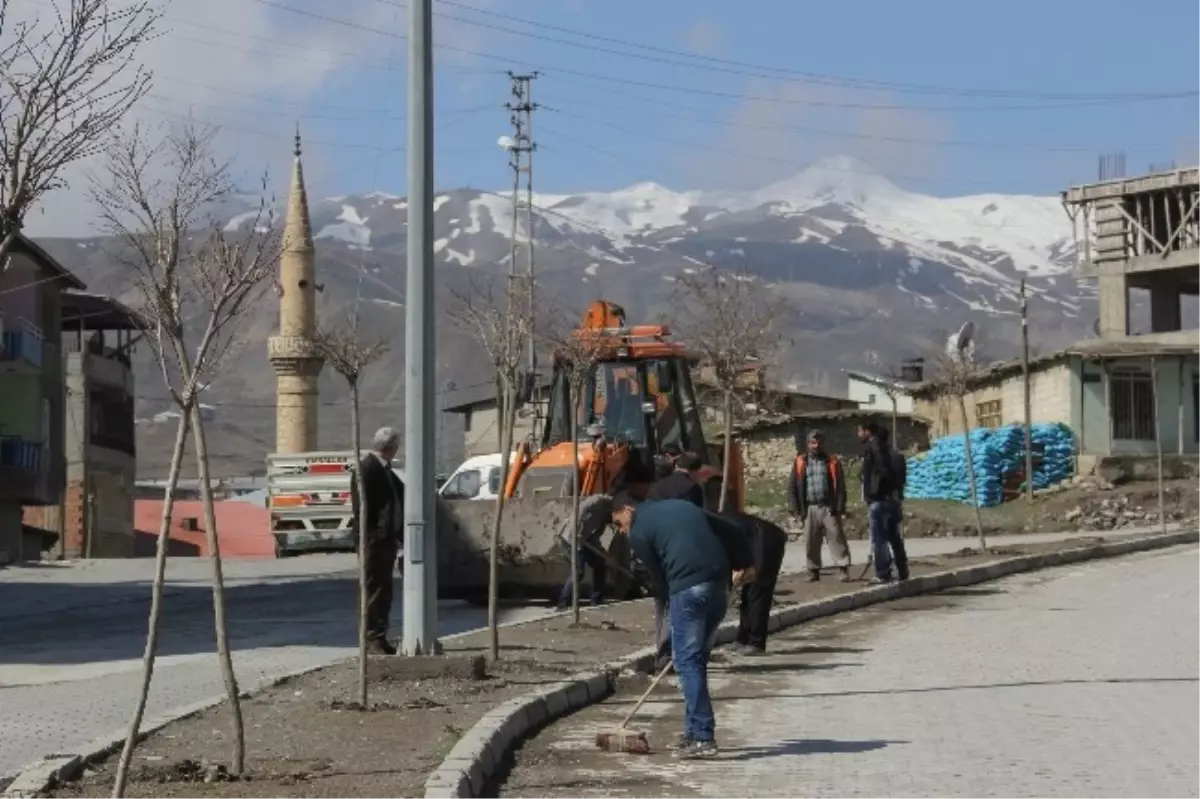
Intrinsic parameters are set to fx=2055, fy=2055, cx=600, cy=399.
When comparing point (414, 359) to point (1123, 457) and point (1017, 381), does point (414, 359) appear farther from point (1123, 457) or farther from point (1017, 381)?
point (1017, 381)

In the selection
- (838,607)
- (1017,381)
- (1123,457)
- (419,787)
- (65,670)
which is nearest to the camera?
(419,787)

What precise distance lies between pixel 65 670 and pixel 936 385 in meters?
45.9

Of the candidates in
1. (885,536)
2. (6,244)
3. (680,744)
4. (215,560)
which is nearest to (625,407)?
(885,536)

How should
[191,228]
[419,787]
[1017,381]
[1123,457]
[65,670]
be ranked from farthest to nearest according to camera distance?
[1017,381]
[1123,457]
[65,670]
[191,228]
[419,787]

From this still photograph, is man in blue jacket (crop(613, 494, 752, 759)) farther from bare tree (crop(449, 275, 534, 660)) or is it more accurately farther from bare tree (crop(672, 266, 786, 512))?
bare tree (crop(672, 266, 786, 512))

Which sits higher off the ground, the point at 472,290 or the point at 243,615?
the point at 472,290

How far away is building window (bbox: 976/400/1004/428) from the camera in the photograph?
55.8 m

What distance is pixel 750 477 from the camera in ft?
191

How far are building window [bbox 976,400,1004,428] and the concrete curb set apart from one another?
2770 cm

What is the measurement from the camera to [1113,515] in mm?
43719

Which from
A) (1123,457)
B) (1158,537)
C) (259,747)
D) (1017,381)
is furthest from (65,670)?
(1017,381)

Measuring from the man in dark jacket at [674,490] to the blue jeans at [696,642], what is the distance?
1.25 m

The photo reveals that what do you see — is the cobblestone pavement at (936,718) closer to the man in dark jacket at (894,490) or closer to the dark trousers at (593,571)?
the man in dark jacket at (894,490)

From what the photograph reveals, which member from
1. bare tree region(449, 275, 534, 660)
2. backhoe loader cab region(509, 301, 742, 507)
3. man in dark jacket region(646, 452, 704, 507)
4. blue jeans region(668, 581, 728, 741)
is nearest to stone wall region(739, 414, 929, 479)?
backhoe loader cab region(509, 301, 742, 507)
